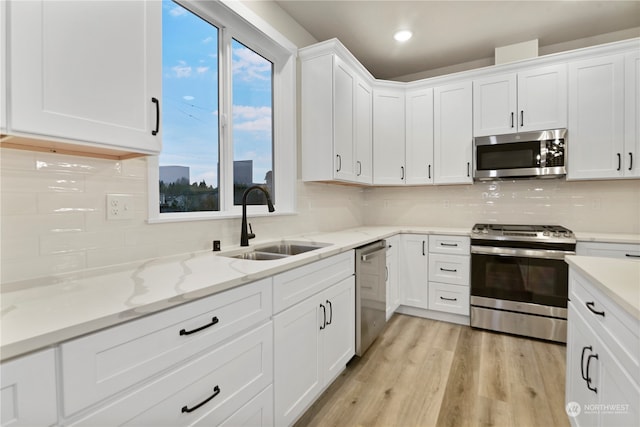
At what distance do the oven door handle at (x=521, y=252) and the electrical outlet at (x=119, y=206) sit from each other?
2769mm

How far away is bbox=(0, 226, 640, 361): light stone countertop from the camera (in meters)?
0.71

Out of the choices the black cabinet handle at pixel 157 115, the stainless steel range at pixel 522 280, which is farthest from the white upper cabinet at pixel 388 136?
the black cabinet handle at pixel 157 115

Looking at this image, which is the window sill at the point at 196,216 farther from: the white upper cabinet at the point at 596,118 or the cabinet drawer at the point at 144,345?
the white upper cabinet at the point at 596,118

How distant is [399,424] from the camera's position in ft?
5.50

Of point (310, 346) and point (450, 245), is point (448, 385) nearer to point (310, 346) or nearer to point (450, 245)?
point (310, 346)

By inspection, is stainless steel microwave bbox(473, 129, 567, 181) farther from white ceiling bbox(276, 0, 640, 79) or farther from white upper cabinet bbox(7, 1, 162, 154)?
white upper cabinet bbox(7, 1, 162, 154)

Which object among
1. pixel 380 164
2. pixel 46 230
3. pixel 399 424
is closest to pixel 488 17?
pixel 380 164

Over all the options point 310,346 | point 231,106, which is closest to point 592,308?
point 310,346

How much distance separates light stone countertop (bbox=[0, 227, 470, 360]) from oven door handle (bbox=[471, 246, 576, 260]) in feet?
6.64

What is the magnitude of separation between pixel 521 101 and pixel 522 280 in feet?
5.57

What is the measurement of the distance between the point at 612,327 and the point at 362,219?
305 centimetres

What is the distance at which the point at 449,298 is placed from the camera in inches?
121

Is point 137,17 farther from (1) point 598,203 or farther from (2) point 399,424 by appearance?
(1) point 598,203

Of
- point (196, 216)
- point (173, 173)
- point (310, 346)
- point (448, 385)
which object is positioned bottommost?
point (448, 385)
